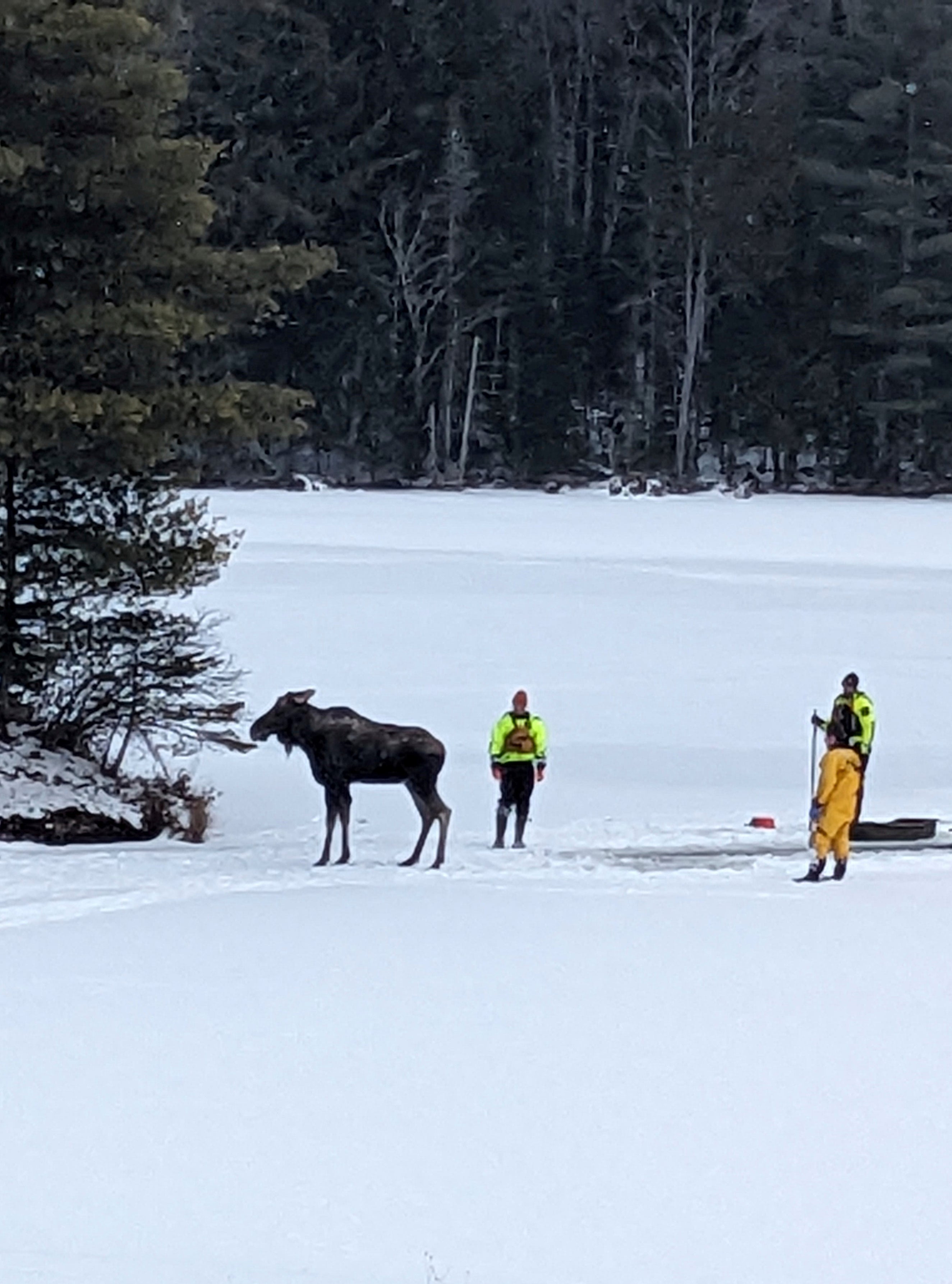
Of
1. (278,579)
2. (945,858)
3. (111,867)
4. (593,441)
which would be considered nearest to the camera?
(111,867)

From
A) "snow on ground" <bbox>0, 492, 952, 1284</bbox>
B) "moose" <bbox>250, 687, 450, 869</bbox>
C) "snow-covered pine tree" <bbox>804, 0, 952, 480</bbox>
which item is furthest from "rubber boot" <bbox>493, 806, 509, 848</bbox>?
"snow-covered pine tree" <bbox>804, 0, 952, 480</bbox>

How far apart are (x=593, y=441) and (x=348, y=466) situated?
9311 millimetres

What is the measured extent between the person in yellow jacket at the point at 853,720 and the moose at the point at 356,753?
132 inches

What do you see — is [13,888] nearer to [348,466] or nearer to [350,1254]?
[350,1254]

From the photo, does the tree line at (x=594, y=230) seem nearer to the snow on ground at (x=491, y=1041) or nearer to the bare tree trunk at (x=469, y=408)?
the bare tree trunk at (x=469, y=408)

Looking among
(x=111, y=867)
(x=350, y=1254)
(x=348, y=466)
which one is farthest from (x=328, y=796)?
(x=348, y=466)

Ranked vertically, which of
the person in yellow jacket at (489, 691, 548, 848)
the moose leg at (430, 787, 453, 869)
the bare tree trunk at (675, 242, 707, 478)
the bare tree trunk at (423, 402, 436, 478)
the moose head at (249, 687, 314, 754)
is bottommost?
the moose leg at (430, 787, 453, 869)

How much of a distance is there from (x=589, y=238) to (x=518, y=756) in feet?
165

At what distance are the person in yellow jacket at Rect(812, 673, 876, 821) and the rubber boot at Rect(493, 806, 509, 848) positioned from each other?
2.70m

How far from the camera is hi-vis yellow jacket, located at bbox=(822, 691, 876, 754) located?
54.5ft

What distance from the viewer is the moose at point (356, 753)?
15.3m

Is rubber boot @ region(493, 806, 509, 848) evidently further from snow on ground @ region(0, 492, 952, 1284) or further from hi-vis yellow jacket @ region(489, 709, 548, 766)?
hi-vis yellow jacket @ region(489, 709, 548, 766)

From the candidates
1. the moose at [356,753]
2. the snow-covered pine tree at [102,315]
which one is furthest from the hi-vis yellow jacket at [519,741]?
the snow-covered pine tree at [102,315]

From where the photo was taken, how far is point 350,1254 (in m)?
7.45
